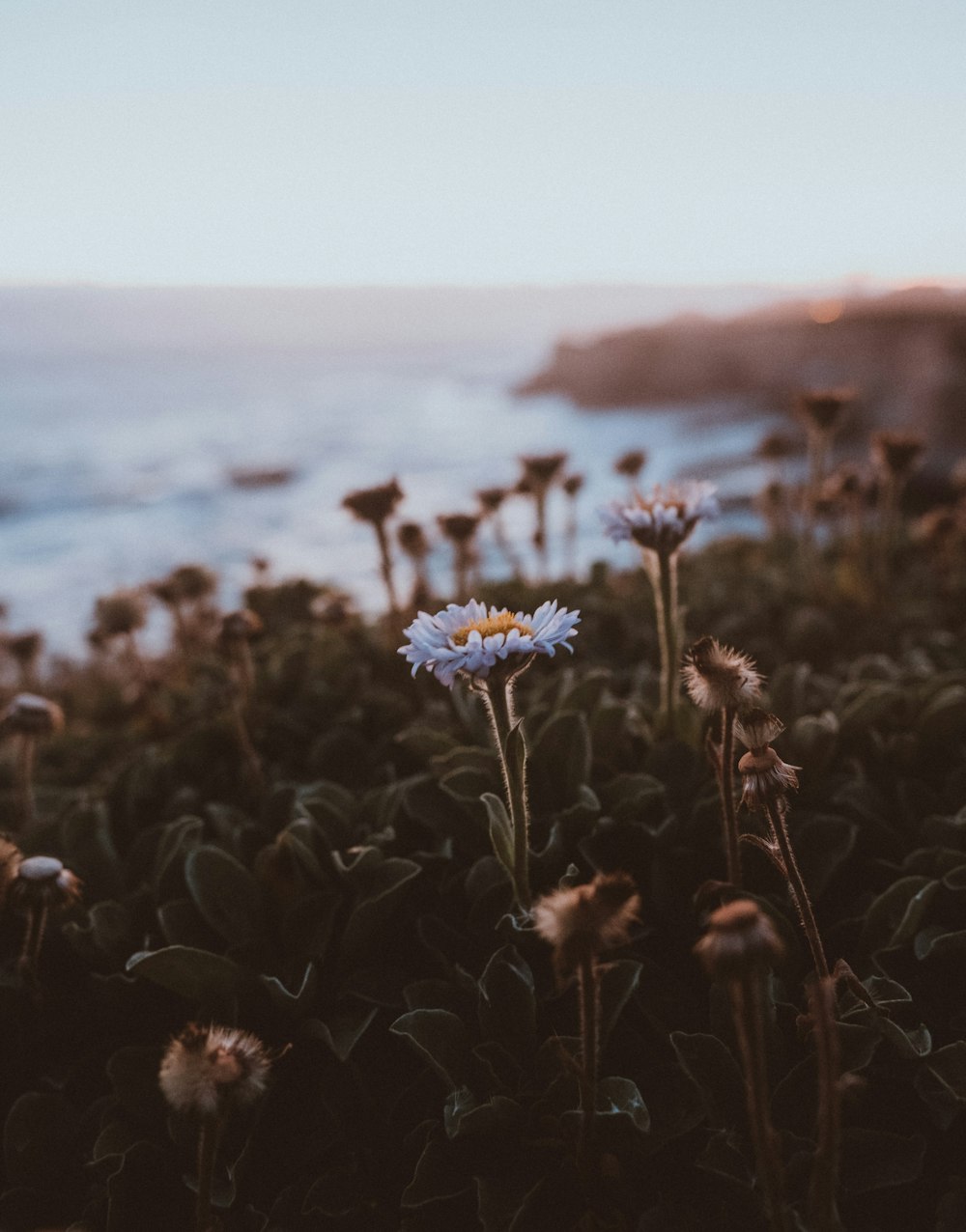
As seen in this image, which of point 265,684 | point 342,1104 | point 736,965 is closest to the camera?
point 736,965

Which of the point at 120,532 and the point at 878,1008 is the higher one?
the point at 878,1008

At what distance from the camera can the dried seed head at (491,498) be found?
15.9 feet

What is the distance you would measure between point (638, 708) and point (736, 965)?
1.93 meters

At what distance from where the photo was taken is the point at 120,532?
658 inches

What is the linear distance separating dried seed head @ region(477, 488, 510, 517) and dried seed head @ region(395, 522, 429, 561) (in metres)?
0.34

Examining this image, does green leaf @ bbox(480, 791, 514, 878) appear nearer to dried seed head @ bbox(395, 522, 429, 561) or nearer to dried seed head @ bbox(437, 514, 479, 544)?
dried seed head @ bbox(437, 514, 479, 544)

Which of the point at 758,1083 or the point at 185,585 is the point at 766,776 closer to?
the point at 758,1083

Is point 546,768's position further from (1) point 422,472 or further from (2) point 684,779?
(1) point 422,472

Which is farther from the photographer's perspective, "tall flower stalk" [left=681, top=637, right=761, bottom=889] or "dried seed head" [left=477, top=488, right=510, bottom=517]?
"dried seed head" [left=477, top=488, right=510, bottom=517]

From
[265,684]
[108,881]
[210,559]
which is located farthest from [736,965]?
[210,559]

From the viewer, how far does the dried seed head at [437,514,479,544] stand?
4152 mm

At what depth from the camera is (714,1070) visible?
199 cm

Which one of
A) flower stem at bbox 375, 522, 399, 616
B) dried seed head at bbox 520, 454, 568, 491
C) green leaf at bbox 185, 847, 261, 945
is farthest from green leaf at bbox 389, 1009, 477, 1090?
dried seed head at bbox 520, 454, 568, 491

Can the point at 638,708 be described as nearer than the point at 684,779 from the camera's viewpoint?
No
